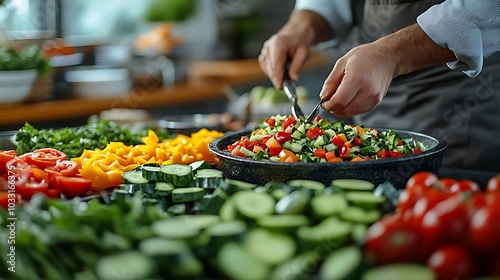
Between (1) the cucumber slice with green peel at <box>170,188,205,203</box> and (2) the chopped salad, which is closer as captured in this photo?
(1) the cucumber slice with green peel at <box>170,188,205,203</box>

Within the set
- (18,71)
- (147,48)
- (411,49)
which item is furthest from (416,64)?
(147,48)

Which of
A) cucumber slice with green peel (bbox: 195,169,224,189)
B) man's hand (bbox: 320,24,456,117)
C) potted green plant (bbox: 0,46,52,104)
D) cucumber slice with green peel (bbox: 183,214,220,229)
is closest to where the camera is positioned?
cucumber slice with green peel (bbox: 183,214,220,229)

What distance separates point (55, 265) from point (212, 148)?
2.57 ft

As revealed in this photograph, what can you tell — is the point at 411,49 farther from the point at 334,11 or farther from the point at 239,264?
the point at 239,264

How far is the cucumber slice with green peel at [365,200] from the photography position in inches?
49.1

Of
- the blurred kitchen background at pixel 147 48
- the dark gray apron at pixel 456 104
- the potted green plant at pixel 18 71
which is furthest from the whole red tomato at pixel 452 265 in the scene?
the potted green plant at pixel 18 71

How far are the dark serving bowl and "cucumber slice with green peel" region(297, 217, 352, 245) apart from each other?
0.45m

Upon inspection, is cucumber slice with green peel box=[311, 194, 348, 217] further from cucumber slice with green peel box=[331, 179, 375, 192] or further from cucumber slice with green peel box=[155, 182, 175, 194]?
cucumber slice with green peel box=[155, 182, 175, 194]

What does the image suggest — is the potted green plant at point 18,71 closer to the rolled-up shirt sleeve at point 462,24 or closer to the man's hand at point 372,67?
the man's hand at point 372,67

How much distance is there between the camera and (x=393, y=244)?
106cm

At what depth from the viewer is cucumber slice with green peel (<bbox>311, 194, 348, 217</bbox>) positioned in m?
1.21

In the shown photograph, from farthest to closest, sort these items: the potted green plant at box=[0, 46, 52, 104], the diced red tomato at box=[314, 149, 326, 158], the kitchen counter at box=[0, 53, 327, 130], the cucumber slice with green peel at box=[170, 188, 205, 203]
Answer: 1. the kitchen counter at box=[0, 53, 327, 130]
2. the potted green plant at box=[0, 46, 52, 104]
3. the diced red tomato at box=[314, 149, 326, 158]
4. the cucumber slice with green peel at box=[170, 188, 205, 203]

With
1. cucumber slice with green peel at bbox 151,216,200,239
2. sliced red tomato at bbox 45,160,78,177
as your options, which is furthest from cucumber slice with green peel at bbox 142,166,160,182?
cucumber slice with green peel at bbox 151,216,200,239

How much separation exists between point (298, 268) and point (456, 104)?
1841 mm
